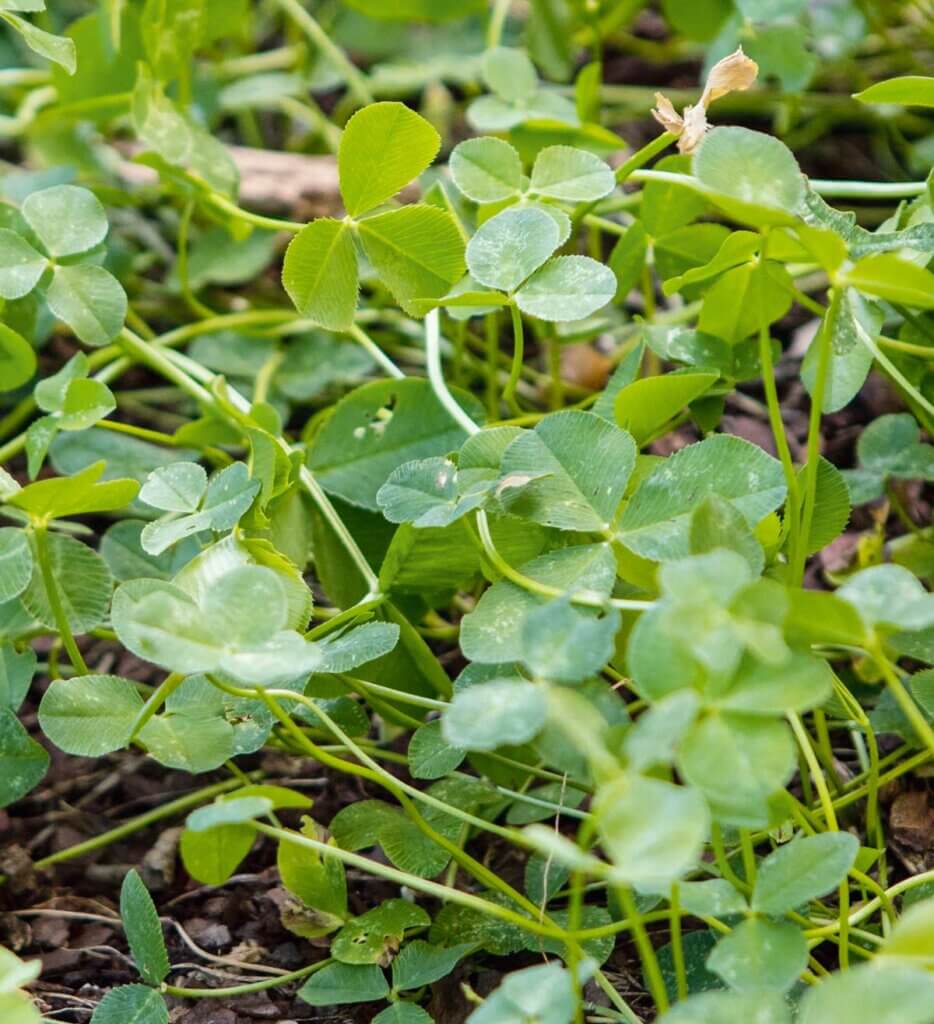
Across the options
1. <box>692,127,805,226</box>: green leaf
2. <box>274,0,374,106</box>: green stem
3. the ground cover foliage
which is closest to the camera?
the ground cover foliage

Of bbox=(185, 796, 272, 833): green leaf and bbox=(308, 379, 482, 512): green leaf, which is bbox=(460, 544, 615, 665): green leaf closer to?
bbox=(185, 796, 272, 833): green leaf

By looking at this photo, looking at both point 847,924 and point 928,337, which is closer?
point 847,924

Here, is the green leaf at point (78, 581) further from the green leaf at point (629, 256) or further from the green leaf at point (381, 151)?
the green leaf at point (629, 256)

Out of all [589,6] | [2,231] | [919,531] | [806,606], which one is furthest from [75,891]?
[589,6]

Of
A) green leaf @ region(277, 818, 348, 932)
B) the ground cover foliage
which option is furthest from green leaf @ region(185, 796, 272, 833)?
green leaf @ region(277, 818, 348, 932)

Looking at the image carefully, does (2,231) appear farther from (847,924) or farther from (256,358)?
(847,924)

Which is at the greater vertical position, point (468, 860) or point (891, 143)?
point (891, 143)

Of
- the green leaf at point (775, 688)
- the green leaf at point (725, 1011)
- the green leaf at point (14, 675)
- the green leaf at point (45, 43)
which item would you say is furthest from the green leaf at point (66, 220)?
the green leaf at point (725, 1011)
